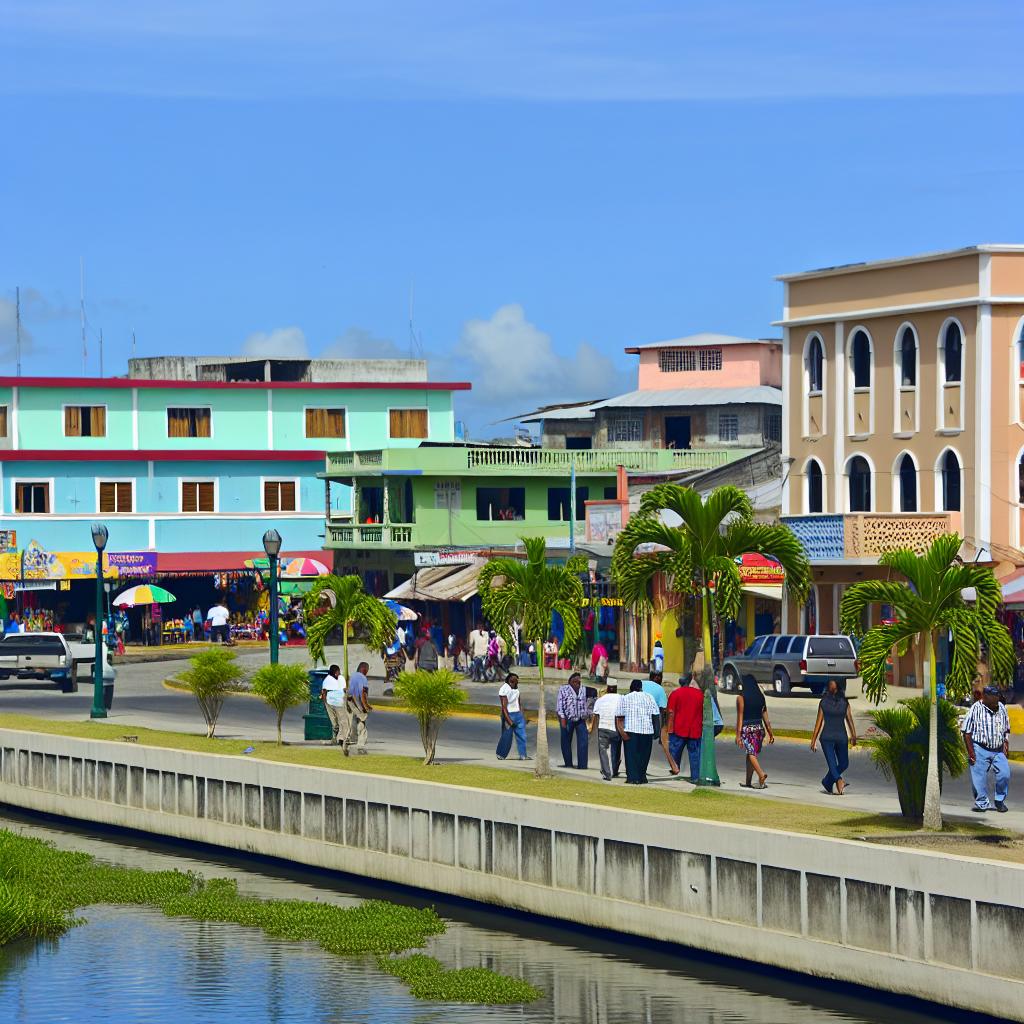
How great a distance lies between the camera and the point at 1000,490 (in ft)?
156

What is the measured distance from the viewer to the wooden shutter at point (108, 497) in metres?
80.6

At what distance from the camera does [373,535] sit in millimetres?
76000

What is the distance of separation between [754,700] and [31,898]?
1036 cm

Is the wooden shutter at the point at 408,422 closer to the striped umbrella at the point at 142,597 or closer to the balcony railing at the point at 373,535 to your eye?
the balcony railing at the point at 373,535

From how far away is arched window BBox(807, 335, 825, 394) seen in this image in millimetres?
52688

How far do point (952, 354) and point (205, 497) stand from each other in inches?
1581

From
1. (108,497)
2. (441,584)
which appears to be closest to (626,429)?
(441,584)

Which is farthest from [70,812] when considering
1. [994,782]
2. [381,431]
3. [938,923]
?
[381,431]

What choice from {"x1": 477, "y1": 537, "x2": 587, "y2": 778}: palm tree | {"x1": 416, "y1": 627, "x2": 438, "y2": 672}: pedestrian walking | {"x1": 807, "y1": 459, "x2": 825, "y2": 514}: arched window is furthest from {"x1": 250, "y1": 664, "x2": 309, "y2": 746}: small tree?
{"x1": 807, "y1": 459, "x2": 825, "y2": 514}: arched window

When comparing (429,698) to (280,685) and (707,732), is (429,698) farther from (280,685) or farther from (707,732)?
(280,685)

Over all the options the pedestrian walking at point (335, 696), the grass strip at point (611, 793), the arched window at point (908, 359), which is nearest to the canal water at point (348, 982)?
the grass strip at point (611, 793)

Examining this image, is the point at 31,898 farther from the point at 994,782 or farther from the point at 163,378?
the point at 163,378

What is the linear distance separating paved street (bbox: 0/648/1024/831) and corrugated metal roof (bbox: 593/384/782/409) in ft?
81.4

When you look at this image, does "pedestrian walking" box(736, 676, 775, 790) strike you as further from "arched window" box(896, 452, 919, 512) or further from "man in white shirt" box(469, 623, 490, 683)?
"man in white shirt" box(469, 623, 490, 683)
